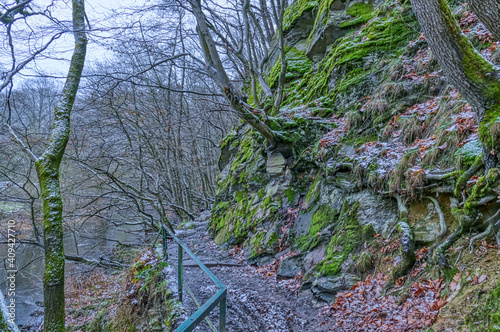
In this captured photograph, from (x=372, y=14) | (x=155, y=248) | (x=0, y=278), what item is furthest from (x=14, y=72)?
(x=0, y=278)

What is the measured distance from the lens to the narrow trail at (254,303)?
3805 millimetres

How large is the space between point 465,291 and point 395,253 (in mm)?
1137

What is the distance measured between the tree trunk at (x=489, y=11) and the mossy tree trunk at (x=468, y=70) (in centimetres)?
24

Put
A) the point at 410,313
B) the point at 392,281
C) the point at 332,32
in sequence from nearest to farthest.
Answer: the point at 410,313 → the point at 392,281 → the point at 332,32

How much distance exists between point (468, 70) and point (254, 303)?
4.33 m

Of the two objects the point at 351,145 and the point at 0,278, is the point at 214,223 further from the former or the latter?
the point at 0,278

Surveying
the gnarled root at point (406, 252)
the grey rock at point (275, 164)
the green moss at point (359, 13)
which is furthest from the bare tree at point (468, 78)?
the green moss at point (359, 13)

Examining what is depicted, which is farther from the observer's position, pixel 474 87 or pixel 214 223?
pixel 214 223

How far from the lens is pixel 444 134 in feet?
12.9

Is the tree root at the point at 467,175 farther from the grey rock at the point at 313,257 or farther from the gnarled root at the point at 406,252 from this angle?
the grey rock at the point at 313,257

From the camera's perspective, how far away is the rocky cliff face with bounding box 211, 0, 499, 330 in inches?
148

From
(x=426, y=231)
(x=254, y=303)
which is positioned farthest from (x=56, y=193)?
(x=426, y=231)

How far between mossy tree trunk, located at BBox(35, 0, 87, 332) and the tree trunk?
5.90 m

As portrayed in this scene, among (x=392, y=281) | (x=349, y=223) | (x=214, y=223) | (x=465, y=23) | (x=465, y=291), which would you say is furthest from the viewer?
(x=214, y=223)
